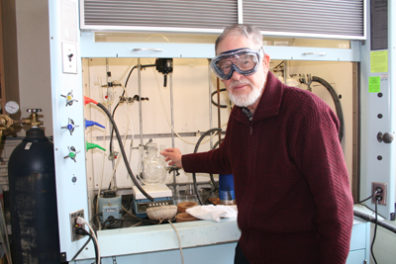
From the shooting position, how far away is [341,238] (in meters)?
0.96

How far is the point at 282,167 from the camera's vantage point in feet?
3.55

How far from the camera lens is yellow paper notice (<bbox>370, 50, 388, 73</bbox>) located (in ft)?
5.73

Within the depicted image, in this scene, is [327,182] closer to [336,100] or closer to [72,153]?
[72,153]

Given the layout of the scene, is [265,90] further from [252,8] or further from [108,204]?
[108,204]

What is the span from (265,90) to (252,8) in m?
0.70

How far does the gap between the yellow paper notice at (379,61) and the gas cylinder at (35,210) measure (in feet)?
6.48

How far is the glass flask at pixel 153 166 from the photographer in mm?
2238

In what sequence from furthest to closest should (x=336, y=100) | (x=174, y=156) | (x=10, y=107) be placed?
(x=336, y=100), (x=10, y=107), (x=174, y=156)

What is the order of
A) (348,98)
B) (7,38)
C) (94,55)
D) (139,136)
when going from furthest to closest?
1. (7,38)
2. (139,136)
3. (348,98)
4. (94,55)

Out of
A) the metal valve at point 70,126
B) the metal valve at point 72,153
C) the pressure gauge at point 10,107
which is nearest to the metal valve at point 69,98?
the metal valve at point 70,126

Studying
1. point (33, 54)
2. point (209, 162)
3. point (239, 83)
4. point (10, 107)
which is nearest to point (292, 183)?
point (239, 83)

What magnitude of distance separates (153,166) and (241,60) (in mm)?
1340

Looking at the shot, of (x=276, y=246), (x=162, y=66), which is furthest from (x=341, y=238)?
(x=162, y=66)

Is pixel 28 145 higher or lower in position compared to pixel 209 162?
higher
